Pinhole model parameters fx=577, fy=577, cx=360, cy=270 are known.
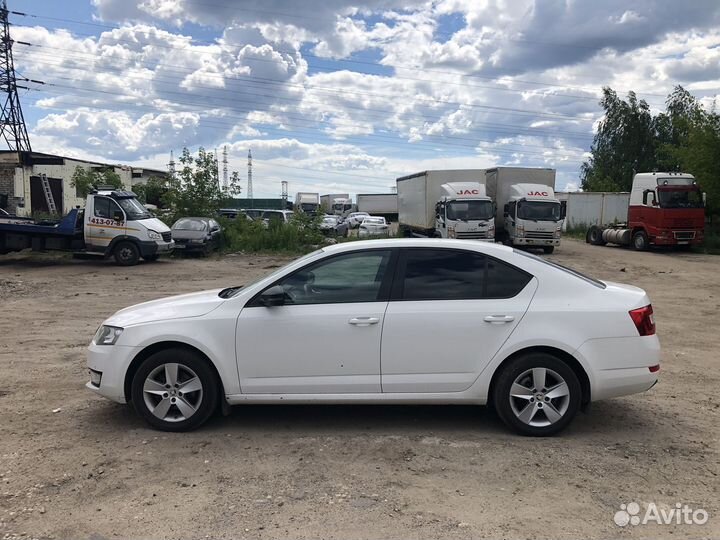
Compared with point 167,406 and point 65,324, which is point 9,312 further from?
point 167,406

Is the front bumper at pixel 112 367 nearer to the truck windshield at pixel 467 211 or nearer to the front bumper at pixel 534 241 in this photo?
the truck windshield at pixel 467 211

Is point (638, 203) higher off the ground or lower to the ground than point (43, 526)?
higher

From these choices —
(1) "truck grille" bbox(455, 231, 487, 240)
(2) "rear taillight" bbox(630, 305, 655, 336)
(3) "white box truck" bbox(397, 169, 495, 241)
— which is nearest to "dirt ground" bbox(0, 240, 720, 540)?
(2) "rear taillight" bbox(630, 305, 655, 336)

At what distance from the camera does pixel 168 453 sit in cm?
433

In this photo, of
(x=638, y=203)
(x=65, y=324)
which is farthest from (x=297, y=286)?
(x=638, y=203)

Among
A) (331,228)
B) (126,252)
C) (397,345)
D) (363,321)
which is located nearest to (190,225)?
(126,252)

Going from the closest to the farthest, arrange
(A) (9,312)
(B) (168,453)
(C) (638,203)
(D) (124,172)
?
1. (B) (168,453)
2. (A) (9,312)
3. (C) (638,203)
4. (D) (124,172)

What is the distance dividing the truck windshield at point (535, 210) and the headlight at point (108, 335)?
73.1 feet

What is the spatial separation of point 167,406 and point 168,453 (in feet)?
1.47

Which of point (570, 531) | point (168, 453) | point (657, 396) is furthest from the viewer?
point (657, 396)

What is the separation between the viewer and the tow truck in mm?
19172

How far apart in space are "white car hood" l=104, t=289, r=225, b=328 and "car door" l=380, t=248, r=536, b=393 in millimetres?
1487

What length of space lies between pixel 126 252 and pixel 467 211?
1327 cm

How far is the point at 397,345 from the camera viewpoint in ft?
14.9
